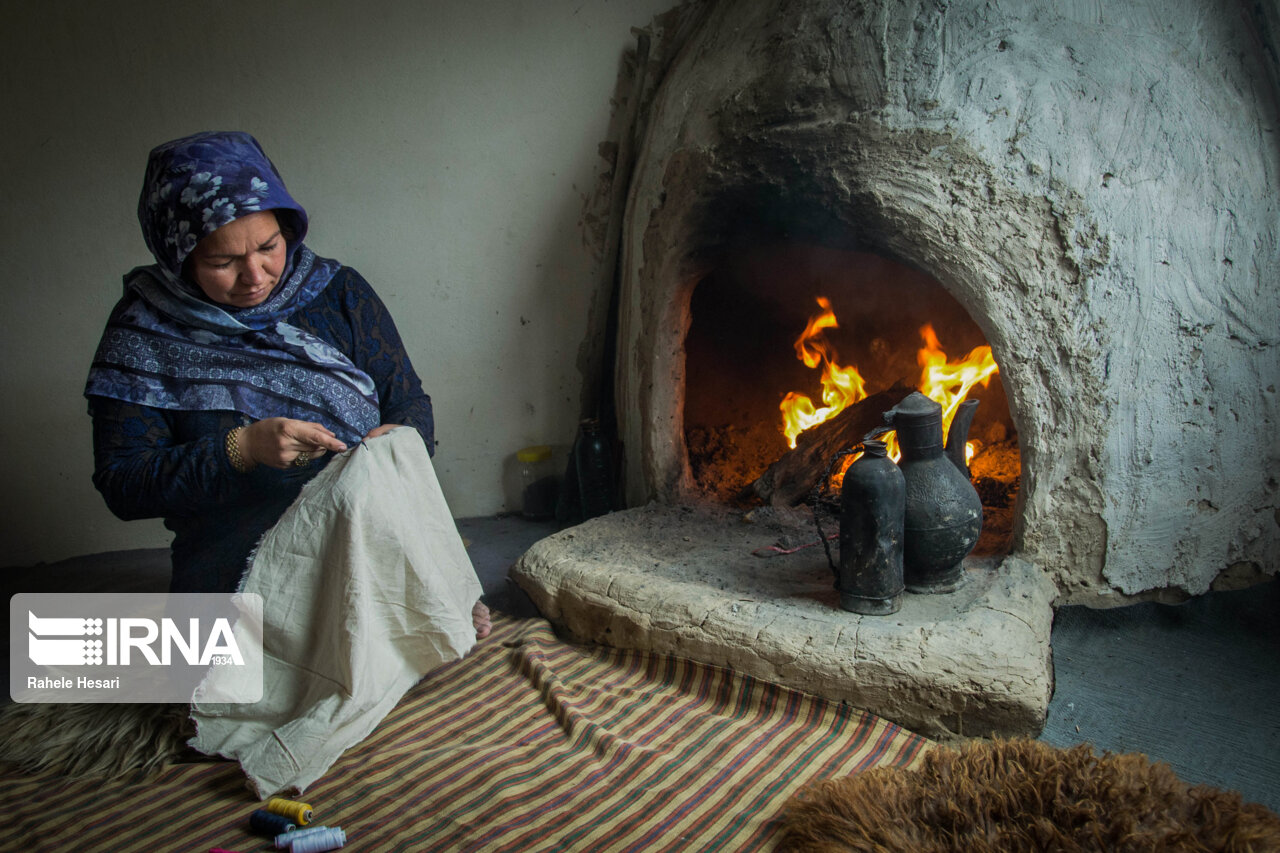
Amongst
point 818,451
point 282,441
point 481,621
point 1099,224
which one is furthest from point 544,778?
point 1099,224

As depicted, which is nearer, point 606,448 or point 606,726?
point 606,726

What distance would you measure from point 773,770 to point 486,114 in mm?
2628

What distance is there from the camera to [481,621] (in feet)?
7.90

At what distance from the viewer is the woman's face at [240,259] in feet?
6.06

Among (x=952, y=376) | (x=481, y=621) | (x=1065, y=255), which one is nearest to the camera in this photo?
(x=1065, y=255)

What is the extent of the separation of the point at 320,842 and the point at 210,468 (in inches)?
33.3

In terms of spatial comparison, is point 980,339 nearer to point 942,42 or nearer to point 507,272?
point 942,42

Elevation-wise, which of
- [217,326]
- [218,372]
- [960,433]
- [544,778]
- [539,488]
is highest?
[217,326]

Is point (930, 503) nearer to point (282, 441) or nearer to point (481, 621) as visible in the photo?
point (481, 621)

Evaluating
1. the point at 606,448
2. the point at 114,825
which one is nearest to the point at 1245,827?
the point at 114,825

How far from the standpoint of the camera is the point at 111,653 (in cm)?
222

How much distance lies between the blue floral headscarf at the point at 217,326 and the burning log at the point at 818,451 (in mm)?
1368

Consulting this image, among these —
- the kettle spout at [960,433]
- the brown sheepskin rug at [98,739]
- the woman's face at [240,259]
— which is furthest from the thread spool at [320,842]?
the kettle spout at [960,433]

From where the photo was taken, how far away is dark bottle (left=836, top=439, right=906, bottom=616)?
1895mm
